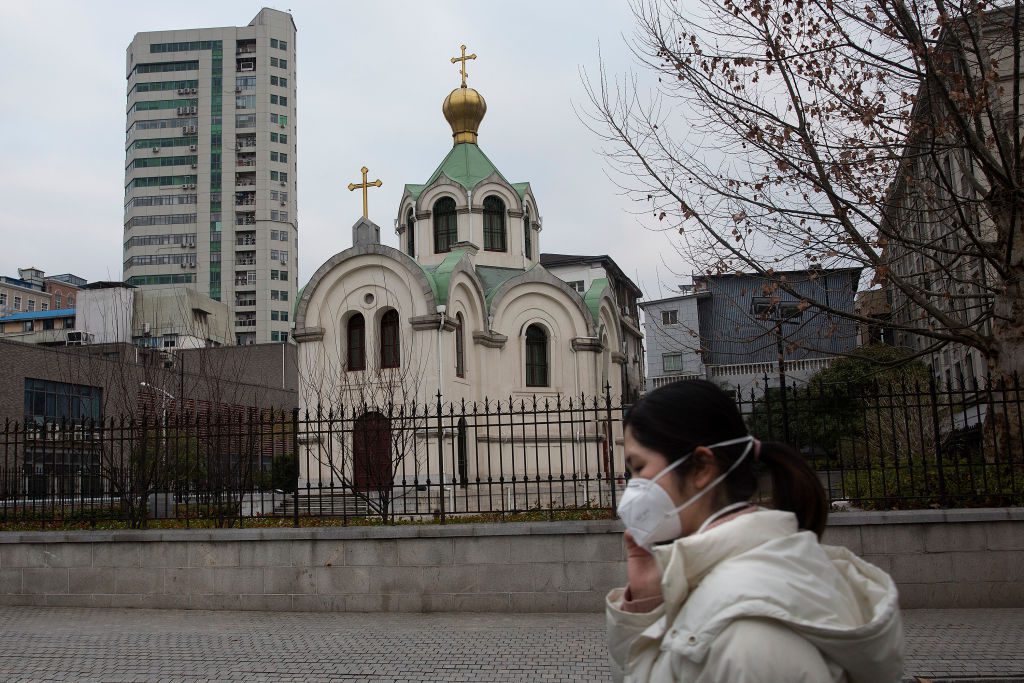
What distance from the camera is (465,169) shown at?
2814 centimetres

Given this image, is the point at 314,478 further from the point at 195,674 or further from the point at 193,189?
the point at 193,189

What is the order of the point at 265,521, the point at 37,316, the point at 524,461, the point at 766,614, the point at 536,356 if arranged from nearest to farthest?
the point at 766,614 < the point at 524,461 < the point at 265,521 < the point at 536,356 < the point at 37,316

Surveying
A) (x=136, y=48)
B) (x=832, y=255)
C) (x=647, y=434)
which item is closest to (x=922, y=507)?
(x=832, y=255)

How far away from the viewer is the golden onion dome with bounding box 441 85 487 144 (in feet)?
95.6

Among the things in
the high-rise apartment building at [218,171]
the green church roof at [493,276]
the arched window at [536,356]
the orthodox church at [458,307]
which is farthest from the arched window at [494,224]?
the high-rise apartment building at [218,171]

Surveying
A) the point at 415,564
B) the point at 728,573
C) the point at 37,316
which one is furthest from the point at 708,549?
the point at 37,316

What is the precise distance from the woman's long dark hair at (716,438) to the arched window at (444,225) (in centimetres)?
2598

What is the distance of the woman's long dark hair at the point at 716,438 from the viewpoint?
2037mm

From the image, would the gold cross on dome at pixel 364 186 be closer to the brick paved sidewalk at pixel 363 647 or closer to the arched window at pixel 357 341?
the arched window at pixel 357 341

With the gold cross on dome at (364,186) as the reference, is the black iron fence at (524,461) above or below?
below

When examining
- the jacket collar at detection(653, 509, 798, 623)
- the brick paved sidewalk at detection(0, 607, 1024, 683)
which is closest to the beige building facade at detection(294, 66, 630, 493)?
the brick paved sidewalk at detection(0, 607, 1024, 683)

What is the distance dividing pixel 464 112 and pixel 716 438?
93.1ft

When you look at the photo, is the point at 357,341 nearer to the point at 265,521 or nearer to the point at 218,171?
the point at 265,521

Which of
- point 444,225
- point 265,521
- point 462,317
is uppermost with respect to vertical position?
point 444,225
